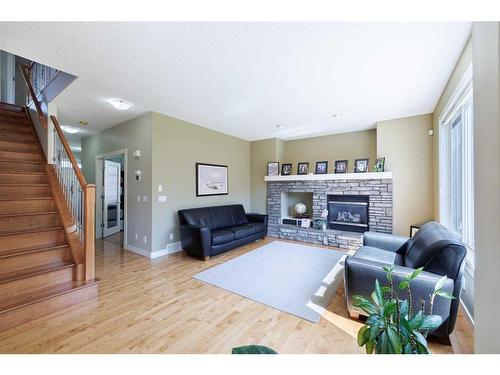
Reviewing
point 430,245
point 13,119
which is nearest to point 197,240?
point 430,245

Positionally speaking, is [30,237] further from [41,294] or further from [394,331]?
[394,331]

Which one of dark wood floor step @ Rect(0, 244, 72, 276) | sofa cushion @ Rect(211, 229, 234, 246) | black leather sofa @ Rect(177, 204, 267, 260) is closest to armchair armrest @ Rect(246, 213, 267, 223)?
black leather sofa @ Rect(177, 204, 267, 260)

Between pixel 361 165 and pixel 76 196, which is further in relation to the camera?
pixel 361 165

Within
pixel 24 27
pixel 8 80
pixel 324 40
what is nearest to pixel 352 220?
pixel 324 40

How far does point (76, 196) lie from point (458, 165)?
16.7 ft

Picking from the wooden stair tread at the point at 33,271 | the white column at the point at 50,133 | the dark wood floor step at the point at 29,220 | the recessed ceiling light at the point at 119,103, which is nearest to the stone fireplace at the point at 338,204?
the recessed ceiling light at the point at 119,103

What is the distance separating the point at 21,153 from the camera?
3258 millimetres

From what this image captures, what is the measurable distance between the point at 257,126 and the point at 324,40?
108 inches

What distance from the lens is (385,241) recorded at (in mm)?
2900

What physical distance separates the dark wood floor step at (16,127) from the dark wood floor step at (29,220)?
2007 mm

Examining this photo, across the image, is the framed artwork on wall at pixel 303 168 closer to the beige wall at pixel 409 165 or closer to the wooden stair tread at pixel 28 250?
the beige wall at pixel 409 165

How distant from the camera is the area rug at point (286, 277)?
2283 millimetres

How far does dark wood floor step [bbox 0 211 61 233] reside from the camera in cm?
247
